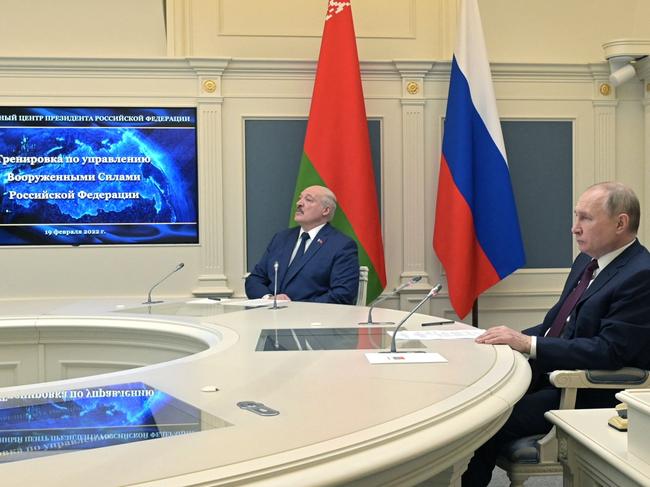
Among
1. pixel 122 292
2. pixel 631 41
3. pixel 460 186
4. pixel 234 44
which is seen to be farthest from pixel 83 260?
pixel 631 41

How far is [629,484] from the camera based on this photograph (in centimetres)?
156

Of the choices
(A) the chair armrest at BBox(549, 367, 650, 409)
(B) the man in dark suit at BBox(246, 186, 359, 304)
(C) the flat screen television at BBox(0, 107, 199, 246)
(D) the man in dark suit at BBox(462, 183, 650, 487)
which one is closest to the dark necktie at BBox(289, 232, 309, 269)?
(B) the man in dark suit at BBox(246, 186, 359, 304)

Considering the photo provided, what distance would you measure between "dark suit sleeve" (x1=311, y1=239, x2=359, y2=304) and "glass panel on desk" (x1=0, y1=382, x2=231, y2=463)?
2575mm

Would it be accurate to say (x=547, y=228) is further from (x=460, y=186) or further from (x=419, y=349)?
(x=419, y=349)

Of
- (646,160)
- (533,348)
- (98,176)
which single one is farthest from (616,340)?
(98,176)

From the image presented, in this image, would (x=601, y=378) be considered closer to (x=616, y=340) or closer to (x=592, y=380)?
(x=592, y=380)

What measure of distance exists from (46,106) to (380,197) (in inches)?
95.6

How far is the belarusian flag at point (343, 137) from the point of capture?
522 centimetres

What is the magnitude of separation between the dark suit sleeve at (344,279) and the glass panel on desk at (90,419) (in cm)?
258

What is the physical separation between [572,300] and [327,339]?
39.4 inches

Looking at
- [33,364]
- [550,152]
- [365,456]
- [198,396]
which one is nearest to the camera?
[365,456]

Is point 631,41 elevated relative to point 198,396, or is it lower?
elevated

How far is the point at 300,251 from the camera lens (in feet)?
15.2

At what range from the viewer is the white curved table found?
3.95ft
